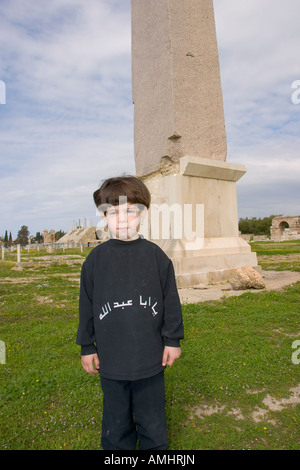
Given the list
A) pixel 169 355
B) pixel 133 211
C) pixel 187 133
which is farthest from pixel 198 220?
pixel 169 355

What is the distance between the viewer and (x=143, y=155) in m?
6.86

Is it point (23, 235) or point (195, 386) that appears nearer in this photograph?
point (195, 386)

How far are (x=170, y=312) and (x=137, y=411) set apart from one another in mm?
505

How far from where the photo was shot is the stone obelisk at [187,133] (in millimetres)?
5926

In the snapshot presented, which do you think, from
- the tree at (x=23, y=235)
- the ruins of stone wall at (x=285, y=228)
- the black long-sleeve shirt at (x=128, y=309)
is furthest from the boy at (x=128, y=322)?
the tree at (x=23, y=235)

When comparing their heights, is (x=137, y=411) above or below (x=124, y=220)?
below

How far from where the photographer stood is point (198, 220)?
6125 millimetres

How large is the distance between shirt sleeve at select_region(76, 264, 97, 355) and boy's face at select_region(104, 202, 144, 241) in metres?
0.25

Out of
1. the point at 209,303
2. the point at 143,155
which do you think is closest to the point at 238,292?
the point at 209,303

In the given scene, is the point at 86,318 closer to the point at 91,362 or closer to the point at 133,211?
the point at 91,362

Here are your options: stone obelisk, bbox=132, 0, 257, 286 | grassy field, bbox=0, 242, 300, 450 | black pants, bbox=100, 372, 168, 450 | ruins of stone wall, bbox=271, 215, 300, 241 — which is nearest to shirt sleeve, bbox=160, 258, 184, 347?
black pants, bbox=100, 372, 168, 450

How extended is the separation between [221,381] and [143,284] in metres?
1.31

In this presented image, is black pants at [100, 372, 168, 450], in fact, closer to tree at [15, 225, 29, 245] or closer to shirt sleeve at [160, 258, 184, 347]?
shirt sleeve at [160, 258, 184, 347]

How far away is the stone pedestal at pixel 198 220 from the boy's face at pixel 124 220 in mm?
4048
